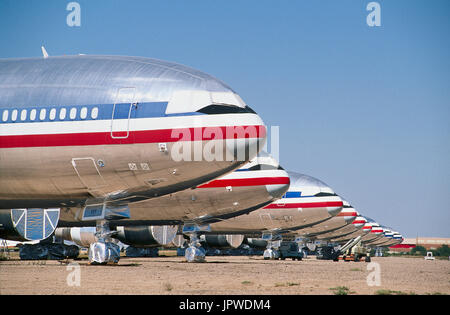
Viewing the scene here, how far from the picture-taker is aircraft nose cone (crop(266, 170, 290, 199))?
4228 centimetres

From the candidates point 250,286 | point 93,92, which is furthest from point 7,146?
point 250,286

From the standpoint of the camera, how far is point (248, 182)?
4106cm

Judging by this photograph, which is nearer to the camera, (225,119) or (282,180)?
(225,119)

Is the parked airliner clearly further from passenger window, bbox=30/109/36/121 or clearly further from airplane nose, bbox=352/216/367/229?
airplane nose, bbox=352/216/367/229

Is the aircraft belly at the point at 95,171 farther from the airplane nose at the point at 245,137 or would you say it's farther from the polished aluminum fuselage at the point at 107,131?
the airplane nose at the point at 245,137

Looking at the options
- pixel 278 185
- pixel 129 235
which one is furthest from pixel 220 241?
pixel 129 235

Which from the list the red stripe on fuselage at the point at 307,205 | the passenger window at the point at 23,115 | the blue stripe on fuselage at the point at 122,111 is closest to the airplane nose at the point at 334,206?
the red stripe on fuselage at the point at 307,205

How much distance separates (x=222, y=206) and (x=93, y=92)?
17579 millimetres

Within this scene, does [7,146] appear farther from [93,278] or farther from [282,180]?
[282,180]

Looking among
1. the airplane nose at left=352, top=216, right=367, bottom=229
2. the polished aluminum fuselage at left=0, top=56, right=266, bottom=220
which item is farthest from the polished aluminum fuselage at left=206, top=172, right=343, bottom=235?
the airplane nose at left=352, top=216, right=367, bottom=229

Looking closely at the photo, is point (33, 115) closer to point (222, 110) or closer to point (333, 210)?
point (222, 110)

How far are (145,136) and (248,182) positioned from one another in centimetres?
1906
